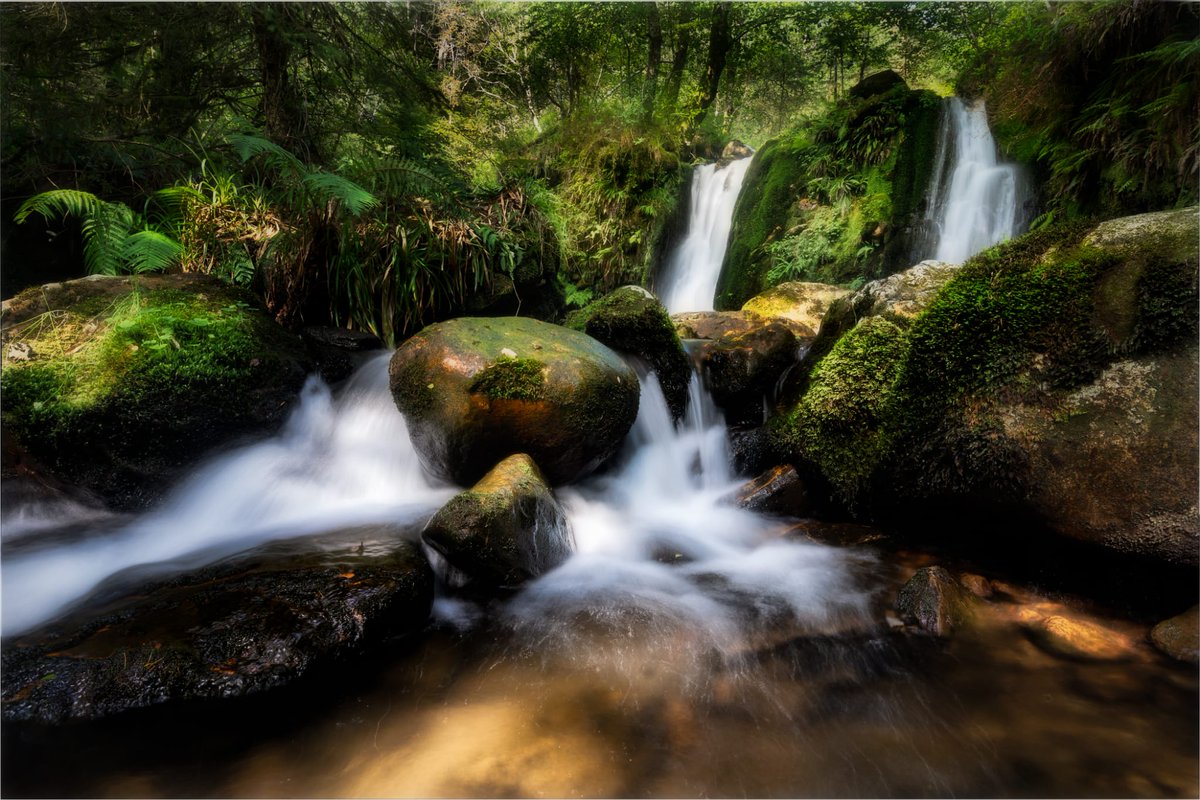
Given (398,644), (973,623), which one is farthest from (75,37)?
(973,623)

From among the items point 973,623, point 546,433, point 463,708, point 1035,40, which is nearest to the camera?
point 463,708

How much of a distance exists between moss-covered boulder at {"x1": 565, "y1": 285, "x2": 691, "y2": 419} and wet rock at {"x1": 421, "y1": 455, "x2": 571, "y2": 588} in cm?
208

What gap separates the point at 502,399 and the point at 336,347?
8.26 feet

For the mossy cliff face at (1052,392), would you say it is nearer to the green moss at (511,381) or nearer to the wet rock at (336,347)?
the green moss at (511,381)

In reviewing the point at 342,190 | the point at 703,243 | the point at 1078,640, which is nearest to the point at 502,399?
the point at 342,190

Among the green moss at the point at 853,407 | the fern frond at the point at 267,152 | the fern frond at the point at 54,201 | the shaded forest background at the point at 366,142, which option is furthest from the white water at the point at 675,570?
the fern frond at the point at 54,201

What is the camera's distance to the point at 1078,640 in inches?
89.7

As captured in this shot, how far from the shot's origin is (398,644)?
2305mm

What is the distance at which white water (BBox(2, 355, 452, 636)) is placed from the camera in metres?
2.67

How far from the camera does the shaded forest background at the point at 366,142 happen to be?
4.18 m

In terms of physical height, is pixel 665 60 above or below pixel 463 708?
above

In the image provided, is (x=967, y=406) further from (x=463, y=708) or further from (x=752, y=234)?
(x=752, y=234)

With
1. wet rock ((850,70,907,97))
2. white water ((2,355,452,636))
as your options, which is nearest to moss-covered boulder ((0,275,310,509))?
white water ((2,355,452,636))

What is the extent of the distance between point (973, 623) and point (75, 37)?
7.96 meters
